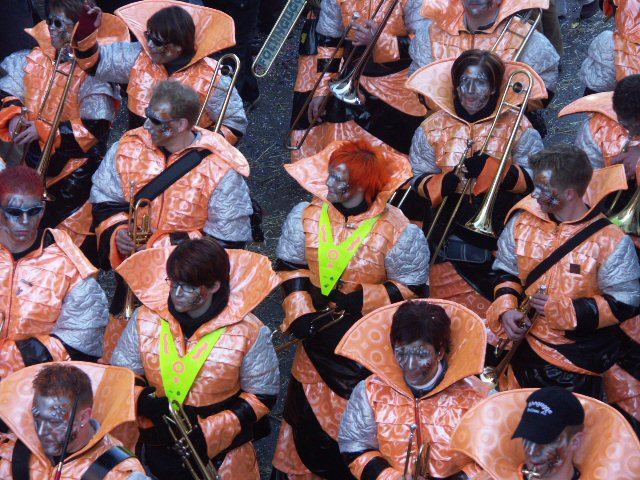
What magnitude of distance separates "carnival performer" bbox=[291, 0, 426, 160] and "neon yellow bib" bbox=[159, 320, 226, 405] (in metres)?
2.82

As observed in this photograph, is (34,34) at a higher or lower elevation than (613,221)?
lower

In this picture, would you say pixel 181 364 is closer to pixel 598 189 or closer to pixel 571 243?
pixel 571 243

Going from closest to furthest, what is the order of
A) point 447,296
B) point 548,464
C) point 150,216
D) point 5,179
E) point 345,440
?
point 548,464 < point 345,440 < point 5,179 < point 150,216 < point 447,296

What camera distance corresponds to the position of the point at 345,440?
20.0 feet

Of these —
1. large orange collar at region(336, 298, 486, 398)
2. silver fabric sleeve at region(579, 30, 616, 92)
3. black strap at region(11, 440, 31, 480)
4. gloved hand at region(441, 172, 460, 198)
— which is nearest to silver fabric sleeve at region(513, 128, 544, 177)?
gloved hand at region(441, 172, 460, 198)

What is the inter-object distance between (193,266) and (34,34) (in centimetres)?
283

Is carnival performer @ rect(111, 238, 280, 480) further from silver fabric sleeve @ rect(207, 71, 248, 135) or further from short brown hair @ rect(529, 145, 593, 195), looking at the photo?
silver fabric sleeve @ rect(207, 71, 248, 135)

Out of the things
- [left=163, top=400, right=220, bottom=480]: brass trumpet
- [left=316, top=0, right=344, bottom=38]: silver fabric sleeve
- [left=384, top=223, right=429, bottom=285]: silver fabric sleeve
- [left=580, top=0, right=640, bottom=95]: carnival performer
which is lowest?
[left=163, top=400, right=220, bottom=480]: brass trumpet

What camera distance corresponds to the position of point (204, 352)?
6.31m

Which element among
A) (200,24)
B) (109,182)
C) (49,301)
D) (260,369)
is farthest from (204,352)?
(200,24)

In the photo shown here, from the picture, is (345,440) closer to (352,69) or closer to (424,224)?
(424,224)

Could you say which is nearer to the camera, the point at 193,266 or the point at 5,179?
the point at 193,266

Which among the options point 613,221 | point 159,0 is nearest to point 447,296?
point 613,221

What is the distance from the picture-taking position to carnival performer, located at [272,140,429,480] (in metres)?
6.83
